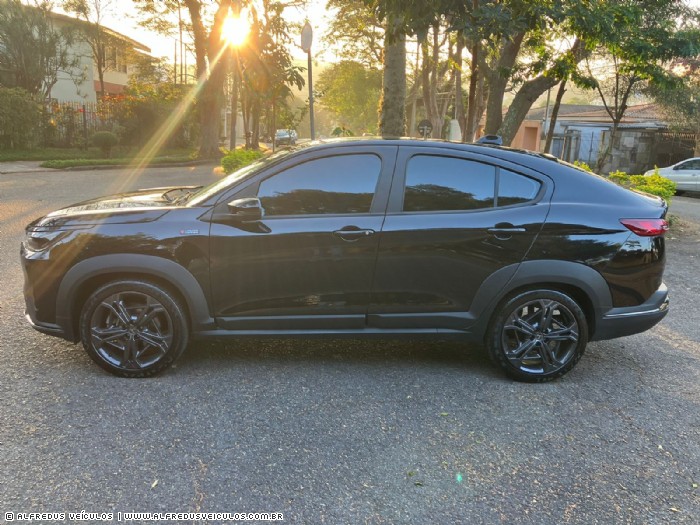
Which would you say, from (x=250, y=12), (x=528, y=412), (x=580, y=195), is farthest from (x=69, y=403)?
(x=250, y=12)

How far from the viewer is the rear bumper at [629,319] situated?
3.84 m

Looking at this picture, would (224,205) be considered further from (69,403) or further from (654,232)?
Result: (654,232)

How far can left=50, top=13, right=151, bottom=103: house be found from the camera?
3230 centimetres

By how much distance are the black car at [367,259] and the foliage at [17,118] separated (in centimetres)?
2016

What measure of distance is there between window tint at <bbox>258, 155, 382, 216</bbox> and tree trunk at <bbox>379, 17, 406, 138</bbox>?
7.90 meters

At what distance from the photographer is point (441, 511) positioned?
2596 mm

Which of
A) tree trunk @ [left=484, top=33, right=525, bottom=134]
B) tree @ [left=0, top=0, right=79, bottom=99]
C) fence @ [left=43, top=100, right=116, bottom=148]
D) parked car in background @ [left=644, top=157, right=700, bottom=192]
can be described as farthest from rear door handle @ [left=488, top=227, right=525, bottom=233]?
tree @ [left=0, top=0, right=79, bottom=99]

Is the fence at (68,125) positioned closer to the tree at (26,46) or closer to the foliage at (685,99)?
the tree at (26,46)

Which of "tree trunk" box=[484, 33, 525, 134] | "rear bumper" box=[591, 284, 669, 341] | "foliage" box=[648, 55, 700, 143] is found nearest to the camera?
"rear bumper" box=[591, 284, 669, 341]

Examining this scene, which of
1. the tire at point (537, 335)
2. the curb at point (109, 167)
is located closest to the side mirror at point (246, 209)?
the tire at point (537, 335)

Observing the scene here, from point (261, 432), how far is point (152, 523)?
842 mm

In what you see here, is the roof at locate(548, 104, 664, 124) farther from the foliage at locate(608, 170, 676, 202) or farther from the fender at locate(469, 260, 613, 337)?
the fender at locate(469, 260, 613, 337)

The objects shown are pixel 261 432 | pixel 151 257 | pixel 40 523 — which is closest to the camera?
pixel 40 523

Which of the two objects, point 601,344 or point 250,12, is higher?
point 250,12
